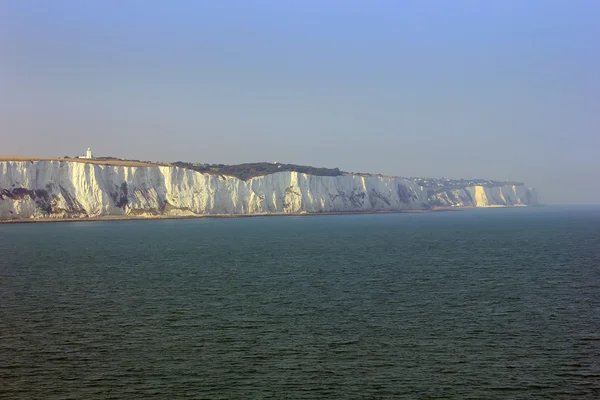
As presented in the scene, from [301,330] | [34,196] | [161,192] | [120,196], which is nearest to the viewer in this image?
[301,330]

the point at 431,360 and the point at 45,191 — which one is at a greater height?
the point at 45,191

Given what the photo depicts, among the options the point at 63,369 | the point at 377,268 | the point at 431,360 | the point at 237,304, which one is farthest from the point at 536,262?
the point at 63,369

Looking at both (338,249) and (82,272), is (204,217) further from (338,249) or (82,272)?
(82,272)

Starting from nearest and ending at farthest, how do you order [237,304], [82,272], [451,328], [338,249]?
[451,328], [237,304], [82,272], [338,249]

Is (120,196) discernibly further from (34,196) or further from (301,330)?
(301,330)

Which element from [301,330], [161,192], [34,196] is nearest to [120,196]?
[161,192]

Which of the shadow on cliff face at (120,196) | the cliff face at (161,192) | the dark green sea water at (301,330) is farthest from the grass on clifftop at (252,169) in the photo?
the dark green sea water at (301,330)

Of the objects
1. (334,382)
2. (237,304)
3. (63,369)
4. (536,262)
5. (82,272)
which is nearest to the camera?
(334,382)

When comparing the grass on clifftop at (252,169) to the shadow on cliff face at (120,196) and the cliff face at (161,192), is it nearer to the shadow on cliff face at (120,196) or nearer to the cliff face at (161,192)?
the cliff face at (161,192)
